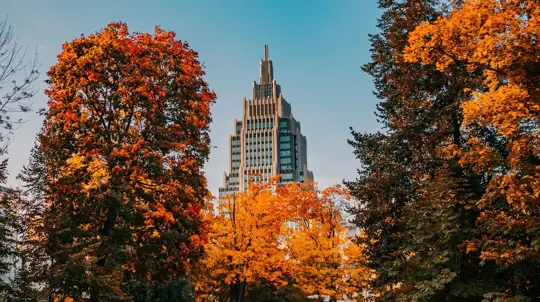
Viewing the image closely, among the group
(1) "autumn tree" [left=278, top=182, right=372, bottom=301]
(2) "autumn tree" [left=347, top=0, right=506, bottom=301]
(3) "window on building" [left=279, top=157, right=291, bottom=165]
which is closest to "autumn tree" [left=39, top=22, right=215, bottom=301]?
(2) "autumn tree" [left=347, top=0, right=506, bottom=301]

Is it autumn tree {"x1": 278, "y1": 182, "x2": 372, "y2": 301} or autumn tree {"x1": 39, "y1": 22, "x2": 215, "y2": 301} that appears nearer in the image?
autumn tree {"x1": 39, "y1": 22, "x2": 215, "y2": 301}

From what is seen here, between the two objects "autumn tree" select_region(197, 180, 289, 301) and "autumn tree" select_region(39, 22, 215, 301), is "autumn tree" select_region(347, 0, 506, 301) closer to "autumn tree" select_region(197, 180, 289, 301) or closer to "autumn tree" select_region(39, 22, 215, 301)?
"autumn tree" select_region(39, 22, 215, 301)

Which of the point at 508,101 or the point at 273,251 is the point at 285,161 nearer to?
the point at 273,251

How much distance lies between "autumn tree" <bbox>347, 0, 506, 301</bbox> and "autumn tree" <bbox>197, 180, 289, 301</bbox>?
1377 cm

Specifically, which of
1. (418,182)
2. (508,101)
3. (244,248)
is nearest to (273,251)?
(244,248)

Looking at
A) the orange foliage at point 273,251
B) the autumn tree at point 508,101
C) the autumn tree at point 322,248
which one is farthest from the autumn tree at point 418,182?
the orange foliage at point 273,251

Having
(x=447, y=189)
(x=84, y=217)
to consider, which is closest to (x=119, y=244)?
(x=84, y=217)

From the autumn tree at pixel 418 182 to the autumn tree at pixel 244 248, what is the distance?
45.2 ft

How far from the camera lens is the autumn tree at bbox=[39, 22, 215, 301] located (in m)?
19.8

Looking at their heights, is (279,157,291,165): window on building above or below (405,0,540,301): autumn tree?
above

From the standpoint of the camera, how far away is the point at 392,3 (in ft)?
81.5

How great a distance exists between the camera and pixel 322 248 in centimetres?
3803

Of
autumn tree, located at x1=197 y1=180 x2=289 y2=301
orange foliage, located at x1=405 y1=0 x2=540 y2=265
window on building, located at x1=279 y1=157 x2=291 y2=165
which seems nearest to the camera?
orange foliage, located at x1=405 y1=0 x2=540 y2=265

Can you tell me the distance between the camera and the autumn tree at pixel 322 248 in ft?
119
